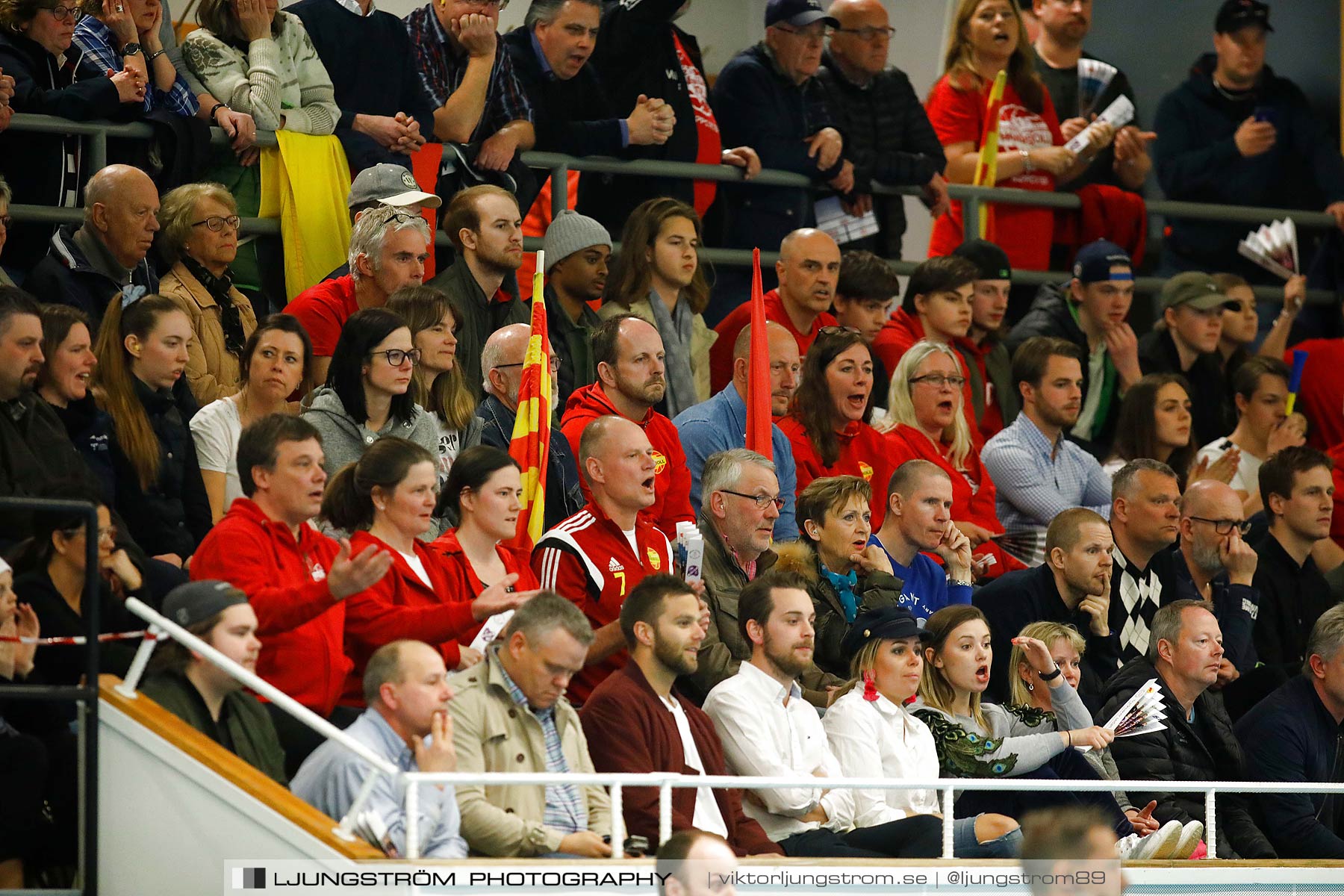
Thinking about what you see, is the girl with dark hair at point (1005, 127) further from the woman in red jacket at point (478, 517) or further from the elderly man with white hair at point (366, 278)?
the woman in red jacket at point (478, 517)

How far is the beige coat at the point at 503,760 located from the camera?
19.4ft

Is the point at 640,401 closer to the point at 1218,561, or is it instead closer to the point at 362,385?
the point at 362,385

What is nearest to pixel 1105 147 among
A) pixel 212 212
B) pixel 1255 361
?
pixel 1255 361

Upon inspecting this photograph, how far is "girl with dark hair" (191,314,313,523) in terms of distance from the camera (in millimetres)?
7371

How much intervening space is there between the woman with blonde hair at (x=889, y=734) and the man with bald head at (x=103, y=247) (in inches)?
117

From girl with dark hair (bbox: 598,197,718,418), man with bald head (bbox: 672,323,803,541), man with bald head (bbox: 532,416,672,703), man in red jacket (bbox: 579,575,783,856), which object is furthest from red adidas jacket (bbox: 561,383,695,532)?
man in red jacket (bbox: 579,575,783,856)

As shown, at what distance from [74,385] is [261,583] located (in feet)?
4.03

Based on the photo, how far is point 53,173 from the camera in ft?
27.8

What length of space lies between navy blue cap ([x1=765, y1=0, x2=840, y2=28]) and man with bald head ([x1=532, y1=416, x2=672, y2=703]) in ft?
11.3

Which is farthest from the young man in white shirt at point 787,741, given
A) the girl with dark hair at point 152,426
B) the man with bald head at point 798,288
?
the man with bald head at point 798,288

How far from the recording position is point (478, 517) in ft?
22.6

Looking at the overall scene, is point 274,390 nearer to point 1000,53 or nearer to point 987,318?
point 987,318

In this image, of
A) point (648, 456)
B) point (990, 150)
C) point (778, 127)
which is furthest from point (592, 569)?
point (990, 150)

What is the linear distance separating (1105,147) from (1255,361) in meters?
1.73
